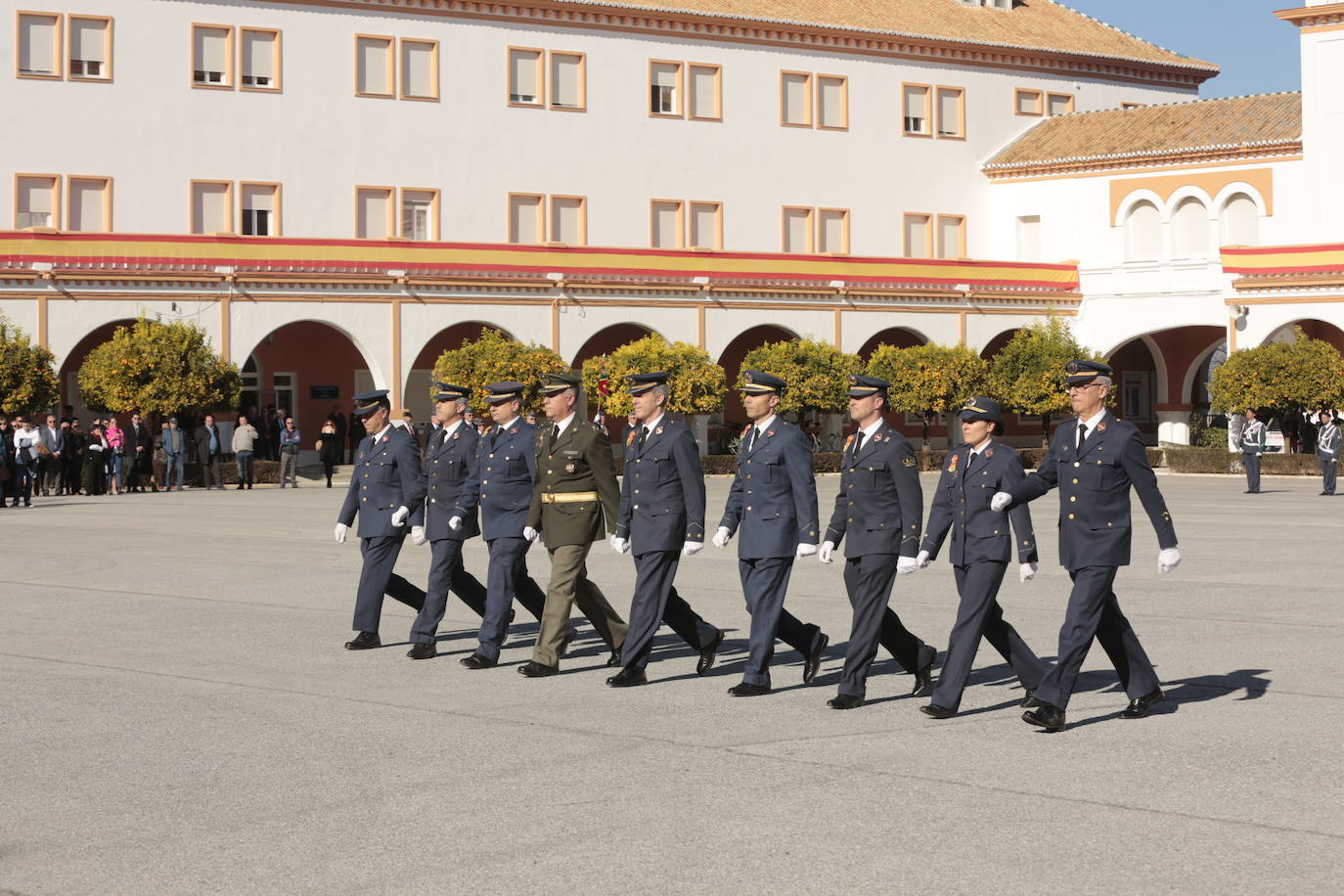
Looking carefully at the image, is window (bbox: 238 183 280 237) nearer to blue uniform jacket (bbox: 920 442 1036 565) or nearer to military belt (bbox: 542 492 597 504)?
military belt (bbox: 542 492 597 504)

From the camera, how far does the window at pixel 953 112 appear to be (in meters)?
59.2

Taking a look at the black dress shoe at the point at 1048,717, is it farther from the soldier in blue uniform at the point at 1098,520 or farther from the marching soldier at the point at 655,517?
the marching soldier at the point at 655,517

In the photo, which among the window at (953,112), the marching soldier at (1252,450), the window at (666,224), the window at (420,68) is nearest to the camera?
the marching soldier at (1252,450)

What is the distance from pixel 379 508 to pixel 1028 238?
48.1 metres

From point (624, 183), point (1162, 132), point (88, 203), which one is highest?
point (1162, 132)

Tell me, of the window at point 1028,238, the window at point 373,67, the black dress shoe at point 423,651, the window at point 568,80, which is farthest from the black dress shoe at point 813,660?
the window at point 1028,238

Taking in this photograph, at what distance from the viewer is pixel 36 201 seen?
154ft

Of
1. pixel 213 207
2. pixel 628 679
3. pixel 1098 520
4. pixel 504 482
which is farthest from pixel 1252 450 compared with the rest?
pixel 213 207

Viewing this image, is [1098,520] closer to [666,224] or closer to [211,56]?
[211,56]

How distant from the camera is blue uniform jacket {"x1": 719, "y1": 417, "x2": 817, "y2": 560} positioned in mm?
10875

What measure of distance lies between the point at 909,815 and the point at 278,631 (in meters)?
7.29

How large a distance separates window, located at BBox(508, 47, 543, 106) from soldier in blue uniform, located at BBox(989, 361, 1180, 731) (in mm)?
43910

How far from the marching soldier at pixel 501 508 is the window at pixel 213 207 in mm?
37851

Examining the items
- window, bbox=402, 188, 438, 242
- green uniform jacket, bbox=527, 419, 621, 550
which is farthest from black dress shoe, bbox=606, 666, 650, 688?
window, bbox=402, 188, 438, 242
